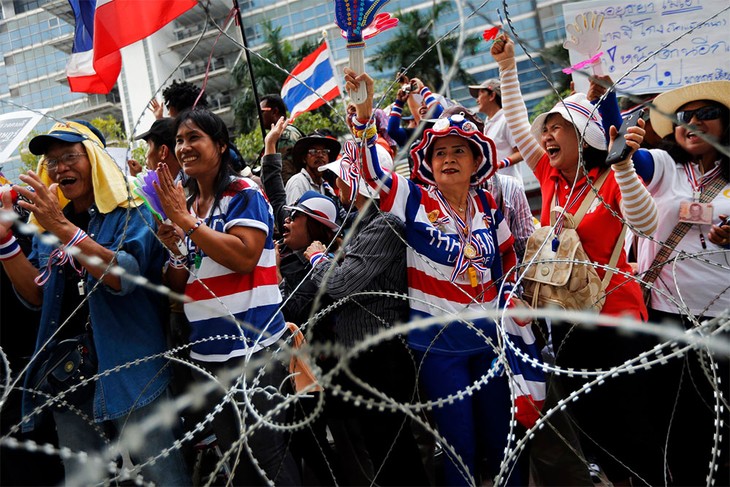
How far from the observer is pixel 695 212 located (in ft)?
10.8

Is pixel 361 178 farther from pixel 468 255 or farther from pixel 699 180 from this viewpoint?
pixel 699 180

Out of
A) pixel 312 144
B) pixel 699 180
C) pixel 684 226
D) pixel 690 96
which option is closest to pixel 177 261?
pixel 312 144

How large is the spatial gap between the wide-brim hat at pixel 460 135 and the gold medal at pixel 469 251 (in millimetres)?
408

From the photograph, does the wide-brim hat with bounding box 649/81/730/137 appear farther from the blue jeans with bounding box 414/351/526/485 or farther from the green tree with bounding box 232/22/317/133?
the green tree with bounding box 232/22/317/133

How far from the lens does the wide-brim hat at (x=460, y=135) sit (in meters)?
3.39

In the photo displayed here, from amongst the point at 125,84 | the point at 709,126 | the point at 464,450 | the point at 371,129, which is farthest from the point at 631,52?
the point at 125,84

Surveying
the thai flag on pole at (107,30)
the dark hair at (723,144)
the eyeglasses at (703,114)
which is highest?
the thai flag on pole at (107,30)

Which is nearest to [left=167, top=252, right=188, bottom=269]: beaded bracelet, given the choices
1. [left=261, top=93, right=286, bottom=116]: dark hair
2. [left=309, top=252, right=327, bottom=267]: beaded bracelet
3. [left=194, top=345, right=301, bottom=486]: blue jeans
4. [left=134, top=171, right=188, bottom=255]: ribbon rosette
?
[left=134, top=171, right=188, bottom=255]: ribbon rosette

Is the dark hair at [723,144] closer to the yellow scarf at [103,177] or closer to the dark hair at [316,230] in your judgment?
the dark hair at [316,230]

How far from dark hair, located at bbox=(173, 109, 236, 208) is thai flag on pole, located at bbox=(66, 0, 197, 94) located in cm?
132

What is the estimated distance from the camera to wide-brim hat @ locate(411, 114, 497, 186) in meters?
3.39

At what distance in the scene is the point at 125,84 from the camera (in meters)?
48.7

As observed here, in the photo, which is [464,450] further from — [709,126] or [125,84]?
[125,84]

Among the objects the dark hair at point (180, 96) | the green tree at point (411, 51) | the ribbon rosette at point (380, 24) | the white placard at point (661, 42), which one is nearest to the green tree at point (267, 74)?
the green tree at point (411, 51)
